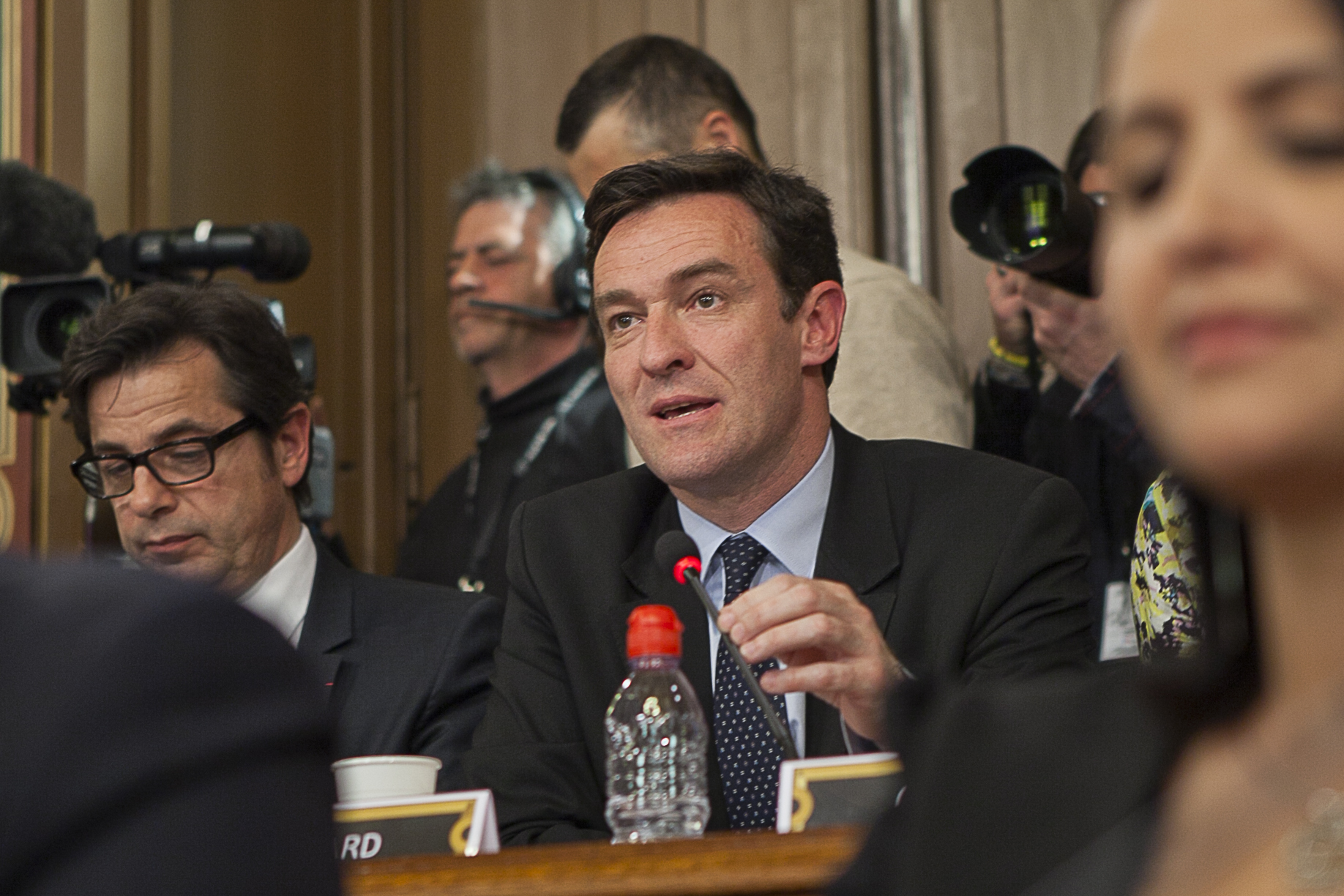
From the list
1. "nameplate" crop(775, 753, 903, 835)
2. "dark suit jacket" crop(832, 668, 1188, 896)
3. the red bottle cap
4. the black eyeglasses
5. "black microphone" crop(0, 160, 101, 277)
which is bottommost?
"nameplate" crop(775, 753, 903, 835)

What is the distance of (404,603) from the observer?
7.78 ft

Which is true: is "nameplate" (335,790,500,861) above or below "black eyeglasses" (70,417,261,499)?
below

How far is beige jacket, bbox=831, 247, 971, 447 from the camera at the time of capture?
8.21 feet

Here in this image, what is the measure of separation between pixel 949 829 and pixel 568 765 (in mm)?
1207

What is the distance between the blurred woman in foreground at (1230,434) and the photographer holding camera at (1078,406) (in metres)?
1.53

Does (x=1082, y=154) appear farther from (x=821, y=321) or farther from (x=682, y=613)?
(x=682, y=613)

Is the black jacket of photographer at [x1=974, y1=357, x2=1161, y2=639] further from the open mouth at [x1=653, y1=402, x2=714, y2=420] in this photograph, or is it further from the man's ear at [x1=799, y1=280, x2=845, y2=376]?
the open mouth at [x1=653, y1=402, x2=714, y2=420]

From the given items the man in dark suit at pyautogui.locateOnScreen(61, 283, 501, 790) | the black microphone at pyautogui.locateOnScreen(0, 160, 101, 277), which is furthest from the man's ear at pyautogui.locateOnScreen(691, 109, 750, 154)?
the black microphone at pyautogui.locateOnScreen(0, 160, 101, 277)

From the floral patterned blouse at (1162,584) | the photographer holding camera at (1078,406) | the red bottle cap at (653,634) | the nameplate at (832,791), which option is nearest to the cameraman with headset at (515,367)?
the photographer holding camera at (1078,406)

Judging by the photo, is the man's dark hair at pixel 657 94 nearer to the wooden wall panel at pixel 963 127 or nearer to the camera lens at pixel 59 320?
the wooden wall panel at pixel 963 127

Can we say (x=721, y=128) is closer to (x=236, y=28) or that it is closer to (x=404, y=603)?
(x=404, y=603)

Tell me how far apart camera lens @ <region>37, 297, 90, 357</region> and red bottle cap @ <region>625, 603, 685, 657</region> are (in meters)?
1.72

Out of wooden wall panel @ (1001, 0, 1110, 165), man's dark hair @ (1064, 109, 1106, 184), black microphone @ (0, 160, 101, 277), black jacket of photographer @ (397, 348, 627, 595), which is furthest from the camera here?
wooden wall panel @ (1001, 0, 1110, 165)

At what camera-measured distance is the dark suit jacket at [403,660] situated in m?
2.19
